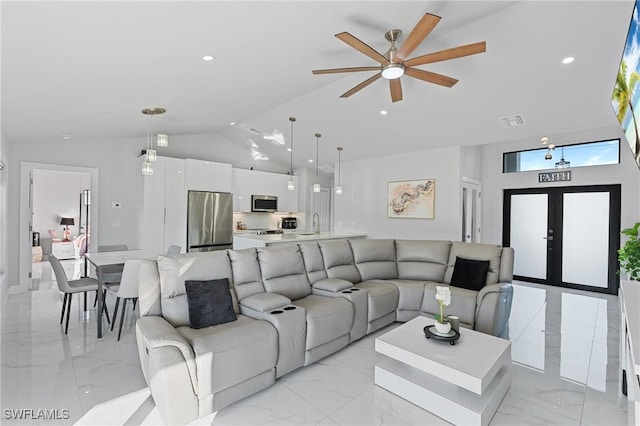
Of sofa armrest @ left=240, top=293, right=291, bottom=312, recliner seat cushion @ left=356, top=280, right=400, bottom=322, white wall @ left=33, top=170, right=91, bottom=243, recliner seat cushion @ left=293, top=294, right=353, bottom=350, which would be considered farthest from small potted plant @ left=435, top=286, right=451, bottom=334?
white wall @ left=33, top=170, right=91, bottom=243

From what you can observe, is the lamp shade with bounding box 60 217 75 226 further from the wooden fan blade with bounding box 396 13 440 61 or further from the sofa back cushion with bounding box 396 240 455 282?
the wooden fan blade with bounding box 396 13 440 61

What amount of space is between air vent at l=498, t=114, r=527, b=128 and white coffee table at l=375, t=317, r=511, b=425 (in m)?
3.30

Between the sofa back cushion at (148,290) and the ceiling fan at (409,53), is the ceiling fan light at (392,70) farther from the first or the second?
the sofa back cushion at (148,290)

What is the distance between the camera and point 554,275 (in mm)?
6125

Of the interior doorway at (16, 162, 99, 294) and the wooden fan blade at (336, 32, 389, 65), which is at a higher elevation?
the wooden fan blade at (336, 32, 389, 65)

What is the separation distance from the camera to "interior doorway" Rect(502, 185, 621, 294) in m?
5.54

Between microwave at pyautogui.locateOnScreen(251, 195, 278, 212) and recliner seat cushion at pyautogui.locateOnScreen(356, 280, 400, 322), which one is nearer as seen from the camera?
recliner seat cushion at pyautogui.locateOnScreen(356, 280, 400, 322)

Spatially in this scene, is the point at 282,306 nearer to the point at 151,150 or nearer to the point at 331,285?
the point at 331,285

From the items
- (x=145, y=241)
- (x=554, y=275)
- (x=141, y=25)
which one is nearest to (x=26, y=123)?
(x=145, y=241)

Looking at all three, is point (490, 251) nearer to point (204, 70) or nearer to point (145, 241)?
point (204, 70)

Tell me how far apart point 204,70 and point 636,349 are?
3.81 meters

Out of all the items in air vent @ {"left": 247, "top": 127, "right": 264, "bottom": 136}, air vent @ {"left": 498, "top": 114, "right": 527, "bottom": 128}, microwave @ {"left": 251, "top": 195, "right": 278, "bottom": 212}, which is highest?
air vent @ {"left": 247, "top": 127, "right": 264, "bottom": 136}

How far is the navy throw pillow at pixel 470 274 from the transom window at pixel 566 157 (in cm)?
363

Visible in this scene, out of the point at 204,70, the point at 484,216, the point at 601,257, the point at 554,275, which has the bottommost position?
the point at 554,275
